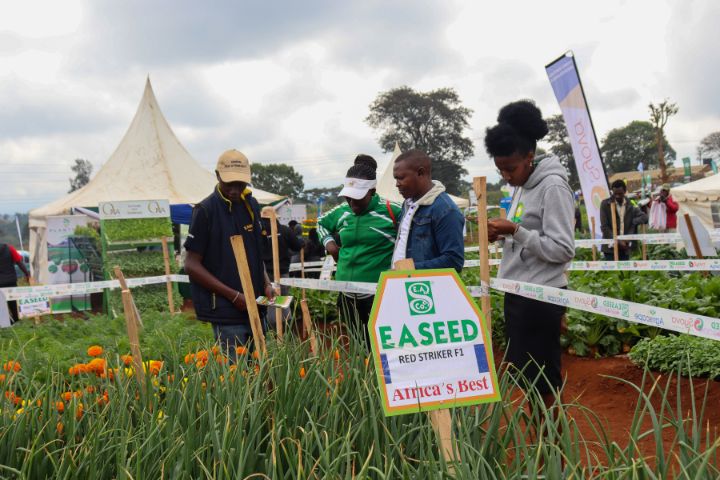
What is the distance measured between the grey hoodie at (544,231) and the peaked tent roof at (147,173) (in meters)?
14.2

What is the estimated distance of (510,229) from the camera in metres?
3.12


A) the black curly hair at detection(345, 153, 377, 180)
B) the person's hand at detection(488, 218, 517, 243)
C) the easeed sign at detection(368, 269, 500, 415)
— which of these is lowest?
the easeed sign at detection(368, 269, 500, 415)

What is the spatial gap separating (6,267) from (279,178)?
6775cm

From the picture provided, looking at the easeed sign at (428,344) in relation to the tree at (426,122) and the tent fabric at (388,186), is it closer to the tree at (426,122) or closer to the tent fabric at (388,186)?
the tent fabric at (388,186)

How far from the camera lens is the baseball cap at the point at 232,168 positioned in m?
3.74

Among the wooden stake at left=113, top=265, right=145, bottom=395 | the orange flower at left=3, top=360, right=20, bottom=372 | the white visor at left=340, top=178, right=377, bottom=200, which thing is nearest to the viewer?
the wooden stake at left=113, top=265, right=145, bottom=395

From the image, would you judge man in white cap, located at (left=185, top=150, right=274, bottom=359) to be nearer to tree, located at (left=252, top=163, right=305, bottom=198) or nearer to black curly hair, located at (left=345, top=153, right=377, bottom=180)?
black curly hair, located at (left=345, top=153, right=377, bottom=180)

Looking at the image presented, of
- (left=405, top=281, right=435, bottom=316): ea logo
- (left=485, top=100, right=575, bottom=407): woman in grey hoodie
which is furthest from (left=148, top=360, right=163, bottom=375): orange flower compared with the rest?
(left=485, top=100, right=575, bottom=407): woman in grey hoodie

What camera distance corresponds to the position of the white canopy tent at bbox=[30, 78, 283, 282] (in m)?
16.8

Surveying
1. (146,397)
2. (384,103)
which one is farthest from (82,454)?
(384,103)

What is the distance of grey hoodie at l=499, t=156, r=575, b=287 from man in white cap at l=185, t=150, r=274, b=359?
4.98 feet

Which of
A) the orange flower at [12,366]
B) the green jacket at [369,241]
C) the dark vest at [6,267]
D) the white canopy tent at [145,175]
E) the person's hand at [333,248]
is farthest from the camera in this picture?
the white canopy tent at [145,175]

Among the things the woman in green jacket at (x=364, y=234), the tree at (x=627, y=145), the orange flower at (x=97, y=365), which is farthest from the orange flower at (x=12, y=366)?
the tree at (x=627, y=145)

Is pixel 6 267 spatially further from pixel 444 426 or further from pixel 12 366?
pixel 444 426
